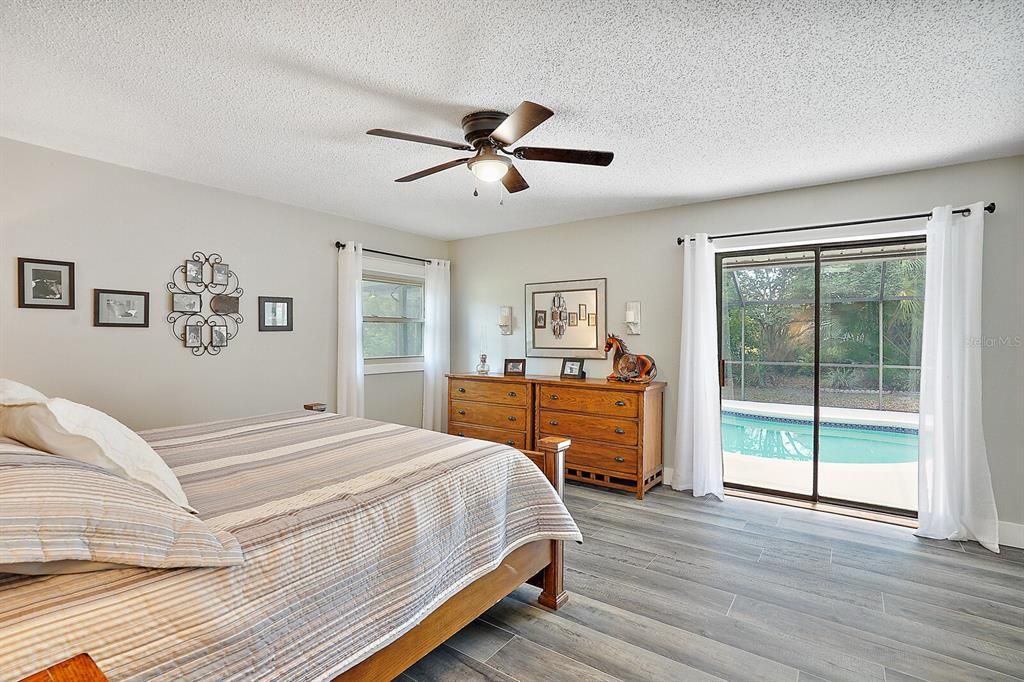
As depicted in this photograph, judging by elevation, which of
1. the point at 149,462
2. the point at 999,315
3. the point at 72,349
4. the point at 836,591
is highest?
the point at 999,315

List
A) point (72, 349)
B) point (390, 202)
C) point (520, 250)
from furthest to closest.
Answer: point (520, 250), point (390, 202), point (72, 349)

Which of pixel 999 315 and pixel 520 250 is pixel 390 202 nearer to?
pixel 520 250

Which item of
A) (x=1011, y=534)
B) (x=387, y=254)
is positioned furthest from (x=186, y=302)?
(x=1011, y=534)

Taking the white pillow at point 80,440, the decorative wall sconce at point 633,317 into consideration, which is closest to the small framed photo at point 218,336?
the white pillow at point 80,440

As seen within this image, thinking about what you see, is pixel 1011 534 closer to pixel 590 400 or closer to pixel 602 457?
pixel 602 457

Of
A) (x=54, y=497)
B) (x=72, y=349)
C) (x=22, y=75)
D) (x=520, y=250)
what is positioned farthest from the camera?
(x=520, y=250)

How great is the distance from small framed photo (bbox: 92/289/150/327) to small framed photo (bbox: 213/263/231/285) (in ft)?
1.51

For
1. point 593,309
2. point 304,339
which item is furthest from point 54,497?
point 593,309

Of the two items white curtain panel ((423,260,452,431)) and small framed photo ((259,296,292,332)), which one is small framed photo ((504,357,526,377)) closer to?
white curtain panel ((423,260,452,431))

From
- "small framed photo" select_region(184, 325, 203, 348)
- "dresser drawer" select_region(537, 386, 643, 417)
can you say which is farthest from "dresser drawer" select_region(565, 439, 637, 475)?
"small framed photo" select_region(184, 325, 203, 348)

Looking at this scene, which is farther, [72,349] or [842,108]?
[72,349]

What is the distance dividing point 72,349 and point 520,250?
369cm

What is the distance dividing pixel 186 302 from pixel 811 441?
4.78 meters

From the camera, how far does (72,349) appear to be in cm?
307
